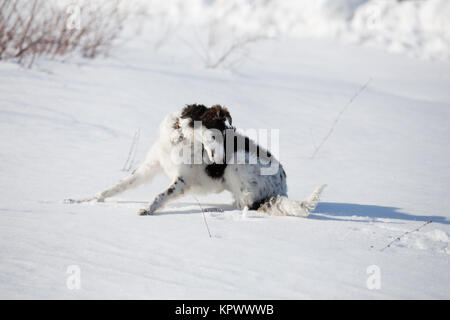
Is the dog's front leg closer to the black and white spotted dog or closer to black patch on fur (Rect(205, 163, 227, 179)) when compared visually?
the black and white spotted dog

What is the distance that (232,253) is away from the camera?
2.49 meters

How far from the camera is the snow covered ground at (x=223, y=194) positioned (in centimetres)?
215

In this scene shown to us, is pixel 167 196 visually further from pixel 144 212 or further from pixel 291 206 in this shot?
pixel 291 206

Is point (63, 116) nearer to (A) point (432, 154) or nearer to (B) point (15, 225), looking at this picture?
(B) point (15, 225)

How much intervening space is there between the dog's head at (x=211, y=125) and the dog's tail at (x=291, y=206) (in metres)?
0.59

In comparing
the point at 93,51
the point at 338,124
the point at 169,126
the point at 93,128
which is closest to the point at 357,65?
the point at 338,124

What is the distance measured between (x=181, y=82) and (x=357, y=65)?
6.54m

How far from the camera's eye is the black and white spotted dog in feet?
12.3

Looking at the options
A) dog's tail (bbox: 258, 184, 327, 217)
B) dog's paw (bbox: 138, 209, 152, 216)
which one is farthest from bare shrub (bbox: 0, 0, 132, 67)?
dog's tail (bbox: 258, 184, 327, 217)

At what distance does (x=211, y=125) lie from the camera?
384 cm

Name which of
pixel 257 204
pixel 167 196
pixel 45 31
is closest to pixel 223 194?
pixel 257 204
